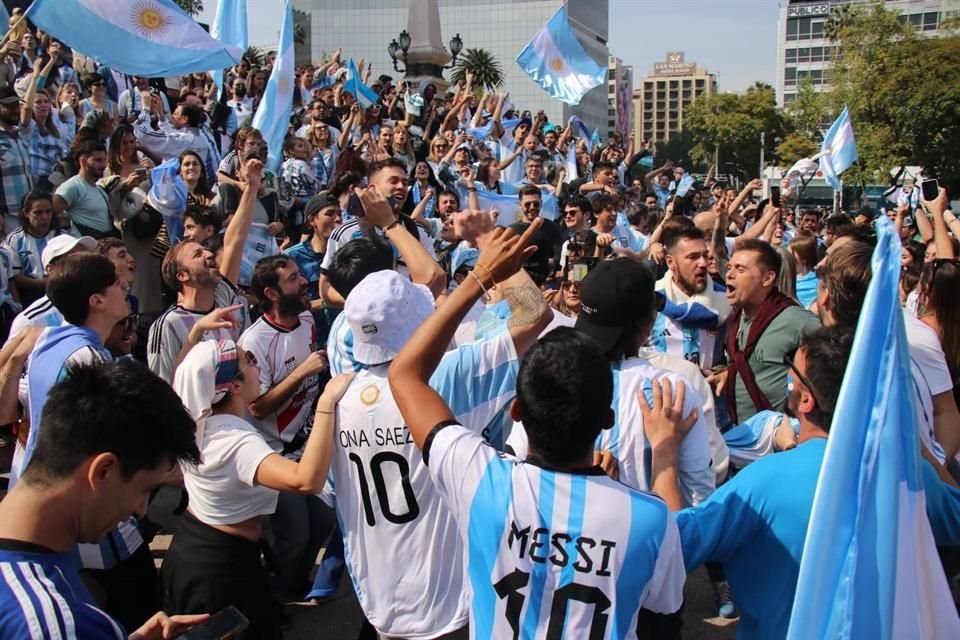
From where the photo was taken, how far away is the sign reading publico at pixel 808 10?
10350 cm

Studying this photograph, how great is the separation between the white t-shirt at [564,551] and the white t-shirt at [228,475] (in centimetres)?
124

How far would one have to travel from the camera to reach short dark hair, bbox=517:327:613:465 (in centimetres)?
203

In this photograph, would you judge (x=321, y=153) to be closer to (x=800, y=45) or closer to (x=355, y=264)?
(x=355, y=264)

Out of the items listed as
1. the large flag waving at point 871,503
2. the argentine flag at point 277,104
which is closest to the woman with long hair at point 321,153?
the argentine flag at point 277,104

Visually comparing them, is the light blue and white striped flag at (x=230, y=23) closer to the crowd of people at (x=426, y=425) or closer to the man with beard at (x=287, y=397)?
the crowd of people at (x=426, y=425)

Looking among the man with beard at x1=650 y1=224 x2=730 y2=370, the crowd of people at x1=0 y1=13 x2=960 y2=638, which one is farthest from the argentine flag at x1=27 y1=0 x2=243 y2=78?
the man with beard at x1=650 y1=224 x2=730 y2=370

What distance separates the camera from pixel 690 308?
5539mm

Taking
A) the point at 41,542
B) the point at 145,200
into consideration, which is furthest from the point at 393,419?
the point at 145,200

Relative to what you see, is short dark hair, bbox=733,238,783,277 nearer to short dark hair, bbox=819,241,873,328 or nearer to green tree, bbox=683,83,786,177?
short dark hair, bbox=819,241,873,328

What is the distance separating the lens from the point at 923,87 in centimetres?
3309

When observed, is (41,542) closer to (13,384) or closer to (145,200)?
(13,384)

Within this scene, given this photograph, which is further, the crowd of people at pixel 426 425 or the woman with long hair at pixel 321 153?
the woman with long hair at pixel 321 153

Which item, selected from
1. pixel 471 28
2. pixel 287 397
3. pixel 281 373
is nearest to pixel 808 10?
pixel 471 28

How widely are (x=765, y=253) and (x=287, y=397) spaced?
8.83ft
